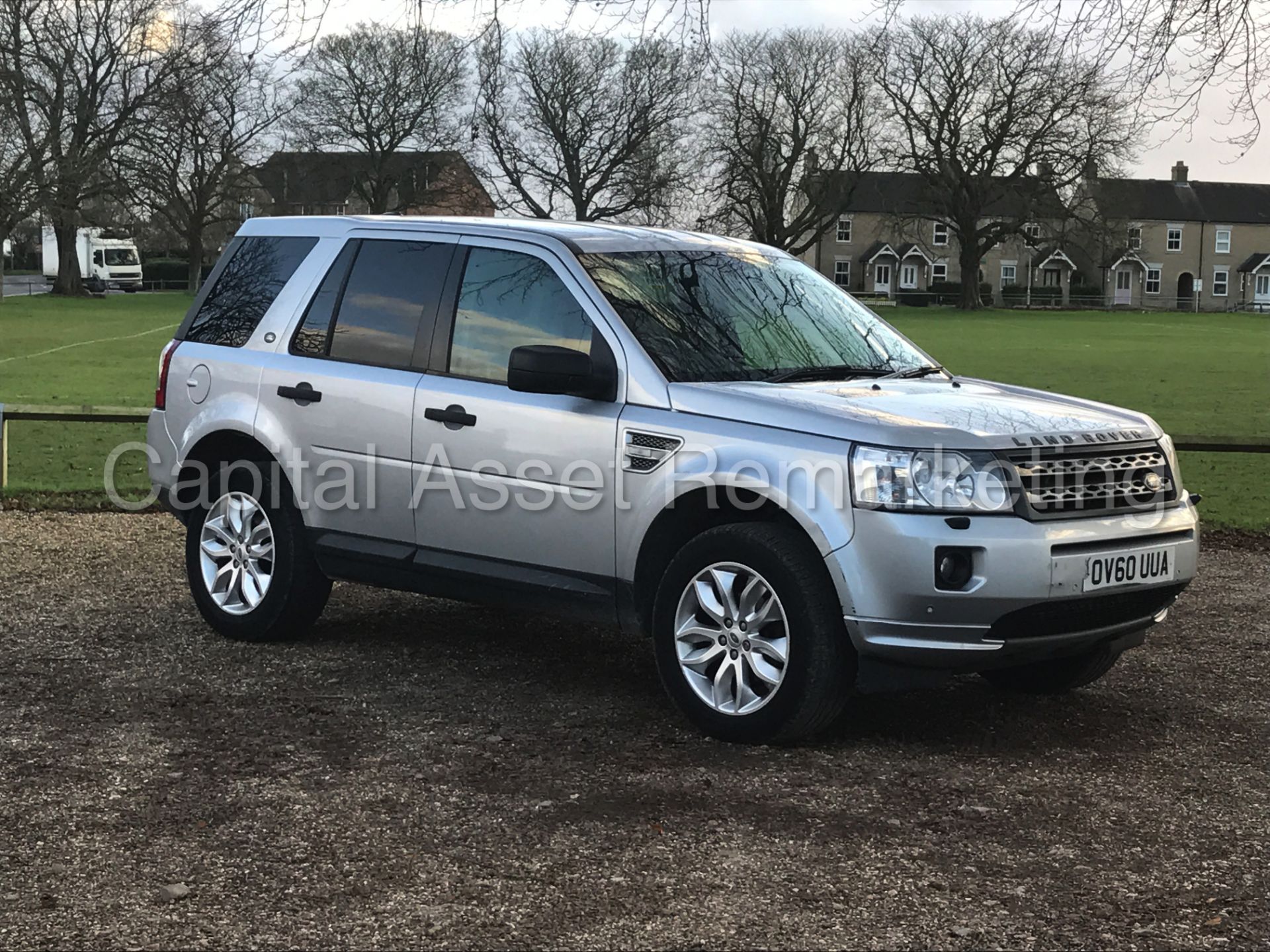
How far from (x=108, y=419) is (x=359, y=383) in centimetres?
649

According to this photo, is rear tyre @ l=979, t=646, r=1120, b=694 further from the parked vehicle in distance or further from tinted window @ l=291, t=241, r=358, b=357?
the parked vehicle in distance

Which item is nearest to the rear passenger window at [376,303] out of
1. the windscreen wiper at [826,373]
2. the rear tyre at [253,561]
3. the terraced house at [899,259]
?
the rear tyre at [253,561]

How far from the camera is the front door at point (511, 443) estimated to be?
6.14 metres

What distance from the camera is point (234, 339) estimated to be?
7.54 m

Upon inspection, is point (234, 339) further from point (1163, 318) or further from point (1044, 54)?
point (1163, 318)

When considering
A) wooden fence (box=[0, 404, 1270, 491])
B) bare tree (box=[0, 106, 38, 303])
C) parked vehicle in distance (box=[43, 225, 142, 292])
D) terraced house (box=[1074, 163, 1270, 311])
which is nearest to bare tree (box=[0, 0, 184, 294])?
bare tree (box=[0, 106, 38, 303])

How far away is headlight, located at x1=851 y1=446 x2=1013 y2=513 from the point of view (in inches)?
212

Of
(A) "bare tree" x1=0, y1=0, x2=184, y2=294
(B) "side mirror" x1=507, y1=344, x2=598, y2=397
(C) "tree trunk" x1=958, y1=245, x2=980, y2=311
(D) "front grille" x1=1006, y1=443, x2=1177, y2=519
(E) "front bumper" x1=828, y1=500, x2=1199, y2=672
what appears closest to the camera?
(E) "front bumper" x1=828, y1=500, x2=1199, y2=672

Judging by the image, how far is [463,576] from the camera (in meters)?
6.62

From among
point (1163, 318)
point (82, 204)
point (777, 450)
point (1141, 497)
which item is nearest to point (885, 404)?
point (777, 450)

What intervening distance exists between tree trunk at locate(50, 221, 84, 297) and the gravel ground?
64124mm

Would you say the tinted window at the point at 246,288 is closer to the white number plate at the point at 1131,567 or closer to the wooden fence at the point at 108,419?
the white number plate at the point at 1131,567

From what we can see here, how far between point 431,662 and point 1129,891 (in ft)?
12.3

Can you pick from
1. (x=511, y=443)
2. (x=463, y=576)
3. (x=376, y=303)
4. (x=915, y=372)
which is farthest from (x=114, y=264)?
(x=915, y=372)
